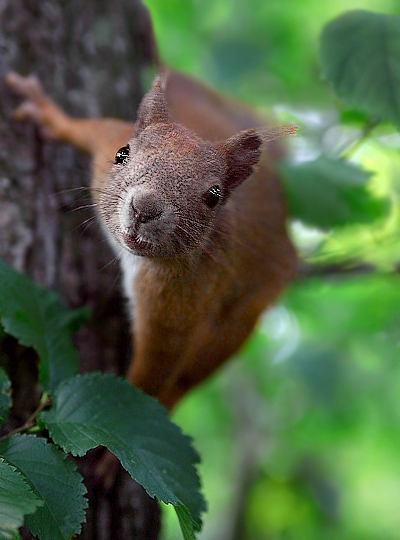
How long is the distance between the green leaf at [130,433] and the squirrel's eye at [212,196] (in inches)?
25.4

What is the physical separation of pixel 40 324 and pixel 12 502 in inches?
31.6

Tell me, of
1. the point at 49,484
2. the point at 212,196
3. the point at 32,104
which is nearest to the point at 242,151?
the point at 212,196

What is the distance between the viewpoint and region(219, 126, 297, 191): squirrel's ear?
1700 mm

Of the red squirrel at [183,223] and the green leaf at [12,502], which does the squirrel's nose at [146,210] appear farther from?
the green leaf at [12,502]

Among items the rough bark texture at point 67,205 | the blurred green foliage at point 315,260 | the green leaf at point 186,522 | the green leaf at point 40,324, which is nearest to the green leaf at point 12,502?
the green leaf at point 186,522

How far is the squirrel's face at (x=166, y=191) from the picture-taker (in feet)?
5.04

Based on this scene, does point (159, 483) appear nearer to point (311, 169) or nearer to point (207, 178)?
point (207, 178)

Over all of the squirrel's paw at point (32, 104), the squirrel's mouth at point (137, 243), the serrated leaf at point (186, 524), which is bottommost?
the serrated leaf at point (186, 524)

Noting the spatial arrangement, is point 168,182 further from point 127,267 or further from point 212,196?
point 127,267

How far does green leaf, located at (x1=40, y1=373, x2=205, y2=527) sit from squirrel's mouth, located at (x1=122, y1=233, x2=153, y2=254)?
425 mm

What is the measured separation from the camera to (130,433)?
4.99 feet

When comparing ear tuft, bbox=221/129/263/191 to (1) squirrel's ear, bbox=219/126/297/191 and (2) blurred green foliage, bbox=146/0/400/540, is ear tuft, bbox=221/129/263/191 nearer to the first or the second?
(1) squirrel's ear, bbox=219/126/297/191

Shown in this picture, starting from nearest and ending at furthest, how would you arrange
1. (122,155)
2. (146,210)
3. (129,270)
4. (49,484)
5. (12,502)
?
1. (12,502)
2. (49,484)
3. (146,210)
4. (122,155)
5. (129,270)

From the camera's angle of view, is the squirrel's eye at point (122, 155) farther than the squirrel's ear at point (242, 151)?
Yes
